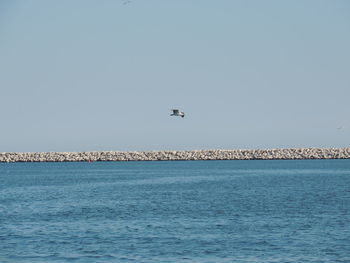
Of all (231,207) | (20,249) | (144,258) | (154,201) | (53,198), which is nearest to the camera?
(144,258)

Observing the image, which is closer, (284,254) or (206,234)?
(284,254)

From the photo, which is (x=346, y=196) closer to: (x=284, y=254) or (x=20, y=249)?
(x=284, y=254)

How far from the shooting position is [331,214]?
150 ft

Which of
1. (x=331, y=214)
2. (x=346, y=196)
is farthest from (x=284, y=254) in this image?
(x=346, y=196)

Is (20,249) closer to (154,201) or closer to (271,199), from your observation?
(154,201)

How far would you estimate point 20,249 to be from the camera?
106 feet

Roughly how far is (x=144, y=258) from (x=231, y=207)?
2157 cm

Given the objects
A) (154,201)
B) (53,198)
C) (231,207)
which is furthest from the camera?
(53,198)

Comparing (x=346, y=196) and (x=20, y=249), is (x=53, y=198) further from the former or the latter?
(x=20, y=249)

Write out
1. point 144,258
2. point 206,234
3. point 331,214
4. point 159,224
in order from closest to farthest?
point 144,258 < point 206,234 < point 159,224 < point 331,214

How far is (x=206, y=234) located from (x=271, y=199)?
73.2ft

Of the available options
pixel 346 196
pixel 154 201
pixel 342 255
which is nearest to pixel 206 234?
pixel 342 255

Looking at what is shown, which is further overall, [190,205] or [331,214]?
[190,205]

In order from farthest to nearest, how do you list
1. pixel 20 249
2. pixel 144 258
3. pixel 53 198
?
pixel 53 198, pixel 20 249, pixel 144 258
